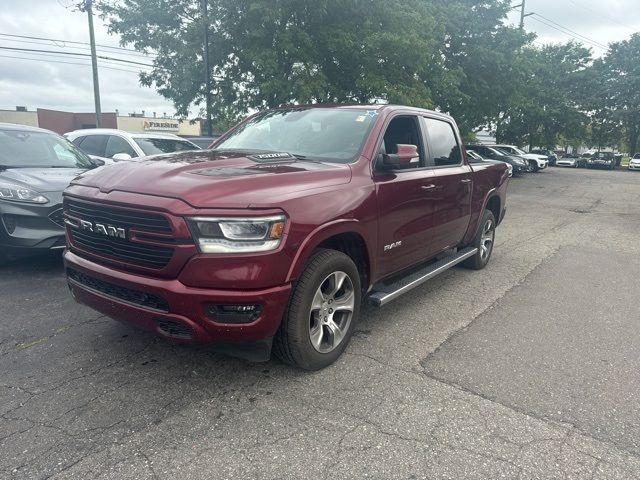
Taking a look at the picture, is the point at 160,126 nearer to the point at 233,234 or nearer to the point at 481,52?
the point at 481,52

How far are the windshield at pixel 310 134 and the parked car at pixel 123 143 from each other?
14.7 ft

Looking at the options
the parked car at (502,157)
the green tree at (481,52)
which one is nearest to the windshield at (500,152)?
the parked car at (502,157)

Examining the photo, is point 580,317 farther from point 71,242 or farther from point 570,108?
point 570,108

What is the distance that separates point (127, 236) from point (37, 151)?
4.66 metres

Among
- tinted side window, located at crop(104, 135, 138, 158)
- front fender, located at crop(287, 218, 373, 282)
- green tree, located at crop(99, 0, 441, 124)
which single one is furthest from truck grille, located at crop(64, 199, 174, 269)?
green tree, located at crop(99, 0, 441, 124)

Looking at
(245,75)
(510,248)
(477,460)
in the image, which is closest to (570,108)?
(245,75)

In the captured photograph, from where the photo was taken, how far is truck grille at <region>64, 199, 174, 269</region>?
2.74 meters

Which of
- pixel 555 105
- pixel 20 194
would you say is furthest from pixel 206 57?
pixel 555 105

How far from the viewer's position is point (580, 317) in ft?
15.0

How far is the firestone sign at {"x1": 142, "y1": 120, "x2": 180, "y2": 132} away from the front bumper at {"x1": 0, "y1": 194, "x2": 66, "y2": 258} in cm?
5941

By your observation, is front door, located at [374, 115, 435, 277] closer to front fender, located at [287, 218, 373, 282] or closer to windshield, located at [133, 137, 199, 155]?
front fender, located at [287, 218, 373, 282]

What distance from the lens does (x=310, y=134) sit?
4.14 meters

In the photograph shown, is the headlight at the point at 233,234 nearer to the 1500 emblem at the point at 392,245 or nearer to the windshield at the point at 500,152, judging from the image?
the 1500 emblem at the point at 392,245

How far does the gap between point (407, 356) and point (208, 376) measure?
58.4 inches
